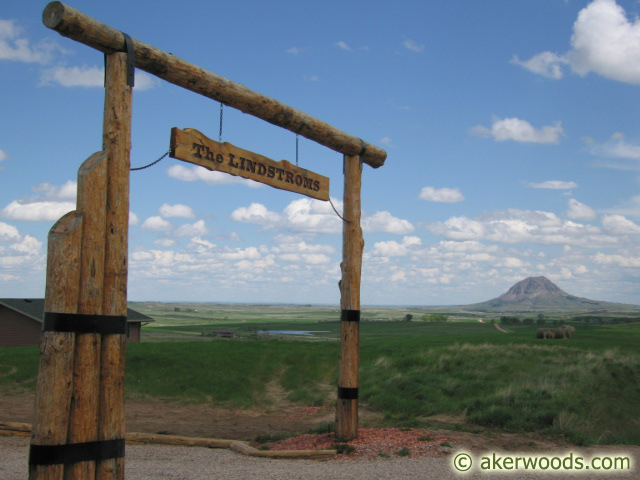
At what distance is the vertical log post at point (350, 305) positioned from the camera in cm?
1146

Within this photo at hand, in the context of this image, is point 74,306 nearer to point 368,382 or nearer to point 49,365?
point 49,365

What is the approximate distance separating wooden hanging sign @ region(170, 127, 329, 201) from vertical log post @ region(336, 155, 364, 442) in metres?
0.84

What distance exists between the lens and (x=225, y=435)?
533 inches

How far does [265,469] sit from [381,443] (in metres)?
2.89

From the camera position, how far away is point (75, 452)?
6.25 meters

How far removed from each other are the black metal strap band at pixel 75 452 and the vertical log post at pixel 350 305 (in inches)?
224

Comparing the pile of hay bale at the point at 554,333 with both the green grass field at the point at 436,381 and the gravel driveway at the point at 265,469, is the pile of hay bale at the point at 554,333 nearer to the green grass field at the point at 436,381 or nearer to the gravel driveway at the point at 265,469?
the green grass field at the point at 436,381

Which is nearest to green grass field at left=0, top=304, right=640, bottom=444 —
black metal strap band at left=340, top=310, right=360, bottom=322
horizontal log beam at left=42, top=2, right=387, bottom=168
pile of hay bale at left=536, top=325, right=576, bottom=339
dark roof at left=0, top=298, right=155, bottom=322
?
black metal strap band at left=340, top=310, right=360, bottom=322

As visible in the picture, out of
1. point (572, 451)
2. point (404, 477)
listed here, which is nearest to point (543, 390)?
point (572, 451)

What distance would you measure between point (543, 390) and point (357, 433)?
259 inches

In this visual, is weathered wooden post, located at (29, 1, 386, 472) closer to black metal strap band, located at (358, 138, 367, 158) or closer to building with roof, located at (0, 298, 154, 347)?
black metal strap band, located at (358, 138, 367, 158)

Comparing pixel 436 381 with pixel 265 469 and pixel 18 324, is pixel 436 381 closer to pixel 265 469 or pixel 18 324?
pixel 265 469

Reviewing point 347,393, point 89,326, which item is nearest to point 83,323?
point 89,326

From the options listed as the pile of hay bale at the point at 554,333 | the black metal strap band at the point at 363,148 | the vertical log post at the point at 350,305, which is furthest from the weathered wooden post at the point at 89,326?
the pile of hay bale at the point at 554,333
